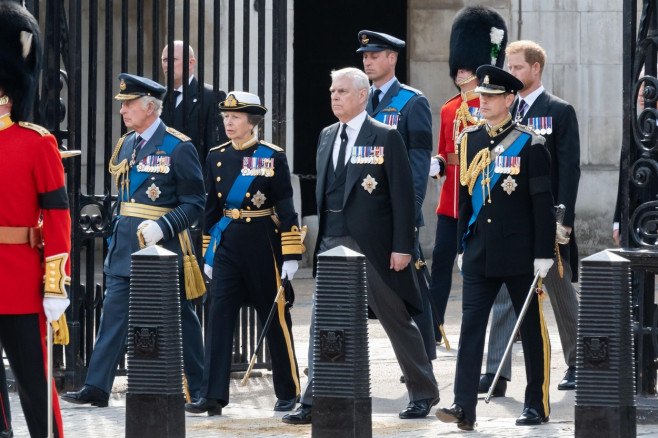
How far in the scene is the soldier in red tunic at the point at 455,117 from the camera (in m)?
10.5

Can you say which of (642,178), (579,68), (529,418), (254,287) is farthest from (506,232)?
(579,68)

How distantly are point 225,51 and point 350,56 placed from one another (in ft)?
10.2

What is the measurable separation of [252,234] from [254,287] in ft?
0.94

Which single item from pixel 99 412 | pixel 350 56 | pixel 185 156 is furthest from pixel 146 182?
pixel 350 56

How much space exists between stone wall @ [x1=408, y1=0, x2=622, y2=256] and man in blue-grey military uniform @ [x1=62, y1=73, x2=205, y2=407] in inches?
342

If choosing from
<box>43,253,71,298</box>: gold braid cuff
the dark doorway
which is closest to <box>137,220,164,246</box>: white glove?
<box>43,253,71,298</box>: gold braid cuff

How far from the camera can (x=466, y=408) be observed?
7.53 m

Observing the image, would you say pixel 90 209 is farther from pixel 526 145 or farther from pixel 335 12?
pixel 526 145

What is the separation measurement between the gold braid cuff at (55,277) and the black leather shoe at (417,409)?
88.5 inches

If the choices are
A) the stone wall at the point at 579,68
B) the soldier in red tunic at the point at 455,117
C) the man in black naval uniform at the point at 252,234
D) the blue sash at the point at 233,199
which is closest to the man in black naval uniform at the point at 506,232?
the man in black naval uniform at the point at 252,234

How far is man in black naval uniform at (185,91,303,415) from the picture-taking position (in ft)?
27.5

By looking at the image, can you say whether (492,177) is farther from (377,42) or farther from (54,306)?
(54,306)

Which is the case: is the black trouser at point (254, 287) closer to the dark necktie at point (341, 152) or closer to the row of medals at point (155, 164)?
the row of medals at point (155, 164)

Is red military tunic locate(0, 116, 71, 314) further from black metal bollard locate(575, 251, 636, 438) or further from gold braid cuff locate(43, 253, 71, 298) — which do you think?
black metal bollard locate(575, 251, 636, 438)
